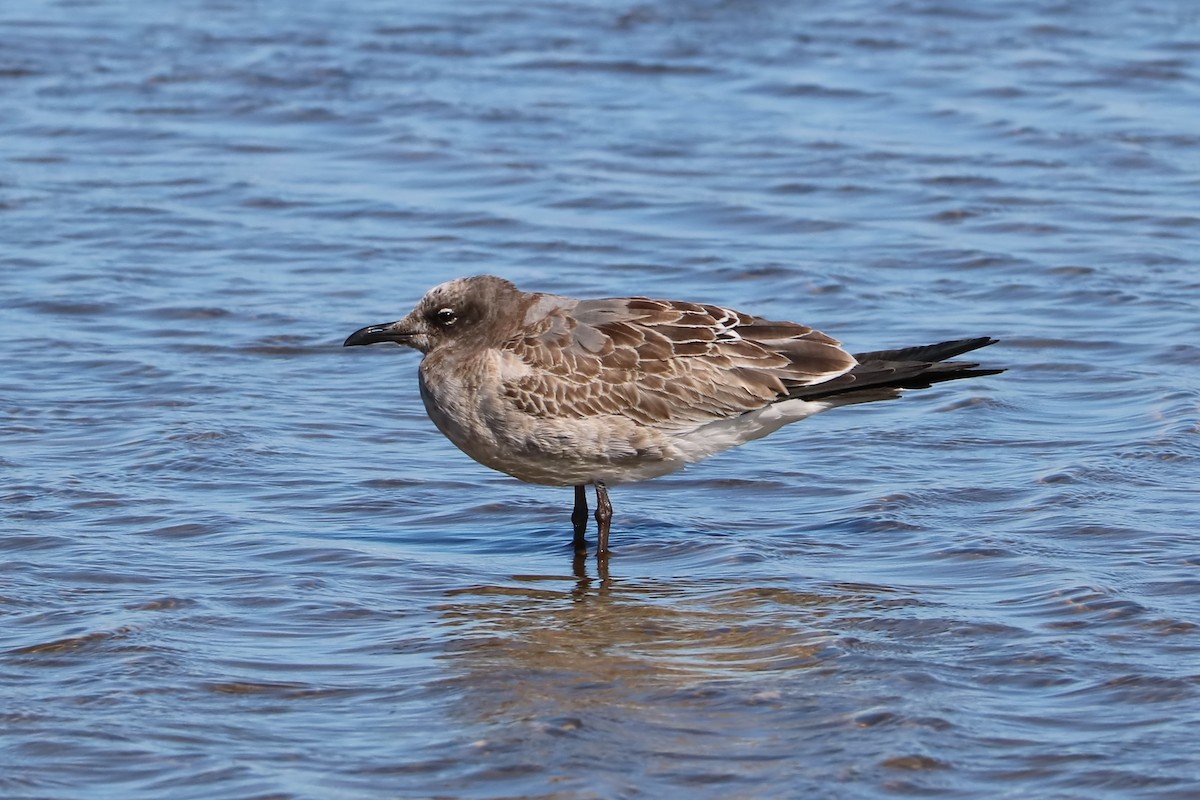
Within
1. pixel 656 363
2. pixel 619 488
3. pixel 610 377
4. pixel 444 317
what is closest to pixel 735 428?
pixel 656 363

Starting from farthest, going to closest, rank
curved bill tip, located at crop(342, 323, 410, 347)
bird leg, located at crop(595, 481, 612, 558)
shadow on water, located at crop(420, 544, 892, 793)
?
curved bill tip, located at crop(342, 323, 410, 347) < bird leg, located at crop(595, 481, 612, 558) < shadow on water, located at crop(420, 544, 892, 793)

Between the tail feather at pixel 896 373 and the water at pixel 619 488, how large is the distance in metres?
0.58

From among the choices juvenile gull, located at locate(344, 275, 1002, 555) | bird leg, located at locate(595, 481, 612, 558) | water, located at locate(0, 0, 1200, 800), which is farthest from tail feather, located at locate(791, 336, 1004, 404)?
bird leg, located at locate(595, 481, 612, 558)

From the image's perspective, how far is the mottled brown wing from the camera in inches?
305

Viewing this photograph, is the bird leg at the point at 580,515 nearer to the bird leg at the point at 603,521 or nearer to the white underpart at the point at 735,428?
the bird leg at the point at 603,521

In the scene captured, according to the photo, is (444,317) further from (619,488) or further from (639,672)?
(639,672)

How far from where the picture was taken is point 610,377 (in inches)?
309

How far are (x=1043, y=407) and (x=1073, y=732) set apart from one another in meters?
3.99

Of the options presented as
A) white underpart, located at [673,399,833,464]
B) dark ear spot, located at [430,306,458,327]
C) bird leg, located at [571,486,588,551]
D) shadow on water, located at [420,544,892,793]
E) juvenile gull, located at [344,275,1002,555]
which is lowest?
shadow on water, located at [420,544,892,793]

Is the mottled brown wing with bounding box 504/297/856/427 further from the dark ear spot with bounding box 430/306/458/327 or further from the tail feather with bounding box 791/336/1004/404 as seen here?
the dark ear spot with bounding box 430/306/458/327

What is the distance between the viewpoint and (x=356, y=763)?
18.6 feet

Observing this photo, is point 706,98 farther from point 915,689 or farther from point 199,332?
point 915,689

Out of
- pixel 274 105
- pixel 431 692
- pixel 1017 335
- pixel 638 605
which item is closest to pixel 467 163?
pixel 274 105

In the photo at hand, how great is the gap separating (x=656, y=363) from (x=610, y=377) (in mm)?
215
